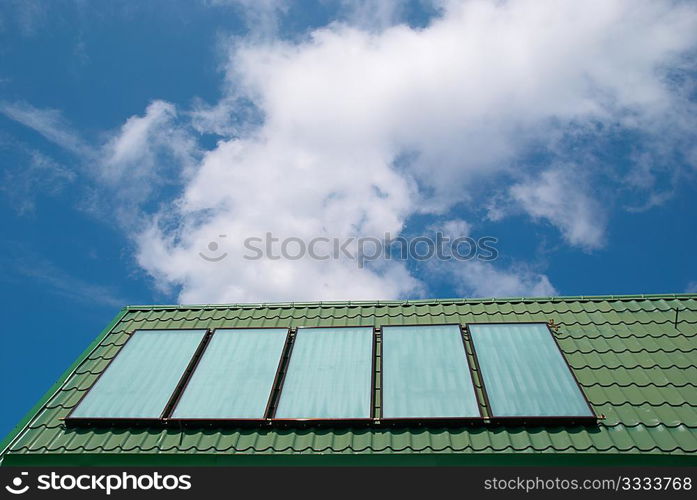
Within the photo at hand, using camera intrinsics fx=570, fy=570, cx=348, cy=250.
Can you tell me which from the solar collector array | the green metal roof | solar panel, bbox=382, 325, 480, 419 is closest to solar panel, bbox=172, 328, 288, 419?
the solar collector array

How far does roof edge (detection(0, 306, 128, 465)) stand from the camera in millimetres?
8200

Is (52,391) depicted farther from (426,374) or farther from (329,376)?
(426,374)

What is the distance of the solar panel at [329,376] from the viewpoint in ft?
26.9

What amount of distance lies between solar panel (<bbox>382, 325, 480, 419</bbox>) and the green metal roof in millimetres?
Answer: 314

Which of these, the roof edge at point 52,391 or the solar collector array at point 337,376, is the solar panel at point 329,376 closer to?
the solar collector array at point 337,376

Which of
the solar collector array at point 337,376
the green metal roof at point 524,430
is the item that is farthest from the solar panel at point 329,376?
the green metal roof at point 524,430

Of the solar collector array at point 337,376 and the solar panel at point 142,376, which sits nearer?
the solar collector array at point 337,376

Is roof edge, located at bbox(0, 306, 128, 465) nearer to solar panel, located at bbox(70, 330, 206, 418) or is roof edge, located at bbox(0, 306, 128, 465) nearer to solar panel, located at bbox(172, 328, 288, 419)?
solar panel, located at bbox(70, 330, 206, 418)

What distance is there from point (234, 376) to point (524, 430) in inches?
176

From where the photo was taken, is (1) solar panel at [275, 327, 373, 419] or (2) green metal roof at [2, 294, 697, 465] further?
(1) solar panel at [275, 327, 373, 419]

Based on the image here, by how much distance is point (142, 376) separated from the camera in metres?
9.36

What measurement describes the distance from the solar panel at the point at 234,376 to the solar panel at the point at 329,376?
34cm
